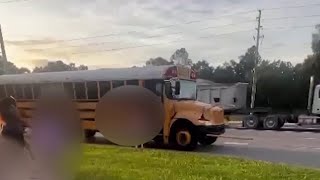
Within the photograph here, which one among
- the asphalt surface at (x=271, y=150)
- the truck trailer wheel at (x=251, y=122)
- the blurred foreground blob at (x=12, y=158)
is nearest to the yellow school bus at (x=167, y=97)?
the asphalt surface at (x=271, y=150)

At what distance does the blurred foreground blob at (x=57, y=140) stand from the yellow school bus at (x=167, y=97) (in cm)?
→ 164

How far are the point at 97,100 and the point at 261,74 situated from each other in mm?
46675

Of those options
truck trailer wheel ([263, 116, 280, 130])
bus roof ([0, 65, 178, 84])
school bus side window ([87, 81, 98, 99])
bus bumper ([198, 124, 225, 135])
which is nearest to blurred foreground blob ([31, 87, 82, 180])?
school bus side window ([87, 81, 98, 99])

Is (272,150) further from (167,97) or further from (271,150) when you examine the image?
(167,97)

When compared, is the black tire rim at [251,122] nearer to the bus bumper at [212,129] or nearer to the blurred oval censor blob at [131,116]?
the bus bumper at [212,129]

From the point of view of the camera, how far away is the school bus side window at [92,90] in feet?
58.5

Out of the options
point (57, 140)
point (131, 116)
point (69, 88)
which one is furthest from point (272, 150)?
point (57, 140)

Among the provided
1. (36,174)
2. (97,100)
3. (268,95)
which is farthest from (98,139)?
(268,95)

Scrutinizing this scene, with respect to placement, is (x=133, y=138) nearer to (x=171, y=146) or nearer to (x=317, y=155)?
(x=171, y=146)

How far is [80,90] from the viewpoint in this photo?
18250 mm

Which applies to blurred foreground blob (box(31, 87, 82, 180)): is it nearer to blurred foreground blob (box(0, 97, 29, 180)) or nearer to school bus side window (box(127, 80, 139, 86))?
blurred foreground blob (box(0, 97, 29, 180))

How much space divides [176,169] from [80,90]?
8.94 m

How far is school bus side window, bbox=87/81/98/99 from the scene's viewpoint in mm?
17828

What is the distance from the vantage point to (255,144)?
18.5 metres
